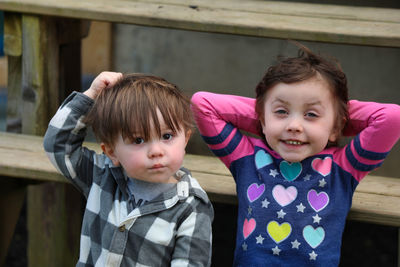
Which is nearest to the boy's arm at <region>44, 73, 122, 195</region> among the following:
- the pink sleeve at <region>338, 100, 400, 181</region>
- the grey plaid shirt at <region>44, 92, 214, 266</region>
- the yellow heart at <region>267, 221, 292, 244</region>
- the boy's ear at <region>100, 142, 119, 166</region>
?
the grey plaid shirt at <region>44, 92, 214, 266</region>

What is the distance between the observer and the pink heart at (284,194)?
1.99 m

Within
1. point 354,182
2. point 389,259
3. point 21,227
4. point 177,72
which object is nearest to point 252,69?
point 177,72

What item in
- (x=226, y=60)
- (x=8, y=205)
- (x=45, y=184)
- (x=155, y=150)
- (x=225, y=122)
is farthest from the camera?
(x=226, y=60)

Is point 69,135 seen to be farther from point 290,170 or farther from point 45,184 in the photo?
point 45,184

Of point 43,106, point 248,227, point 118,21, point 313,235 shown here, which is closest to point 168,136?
point 248,227

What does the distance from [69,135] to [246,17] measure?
92cm

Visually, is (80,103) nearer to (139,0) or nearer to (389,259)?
(139,0)

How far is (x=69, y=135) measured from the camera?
1.98 meters

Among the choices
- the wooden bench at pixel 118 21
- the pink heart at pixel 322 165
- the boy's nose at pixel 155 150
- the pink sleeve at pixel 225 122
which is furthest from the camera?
the wooden bench at pixel 118 21

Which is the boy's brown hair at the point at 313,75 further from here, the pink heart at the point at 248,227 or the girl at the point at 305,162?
the pink heart at the point at 248,227


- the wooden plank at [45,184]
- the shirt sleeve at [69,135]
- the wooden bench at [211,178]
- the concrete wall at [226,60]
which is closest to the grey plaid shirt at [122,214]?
the shirt sleeve at [69,135]

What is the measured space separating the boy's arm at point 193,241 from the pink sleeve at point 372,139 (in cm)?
45

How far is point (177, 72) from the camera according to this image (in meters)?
4.20

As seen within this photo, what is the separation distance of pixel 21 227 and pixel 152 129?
104 inches
